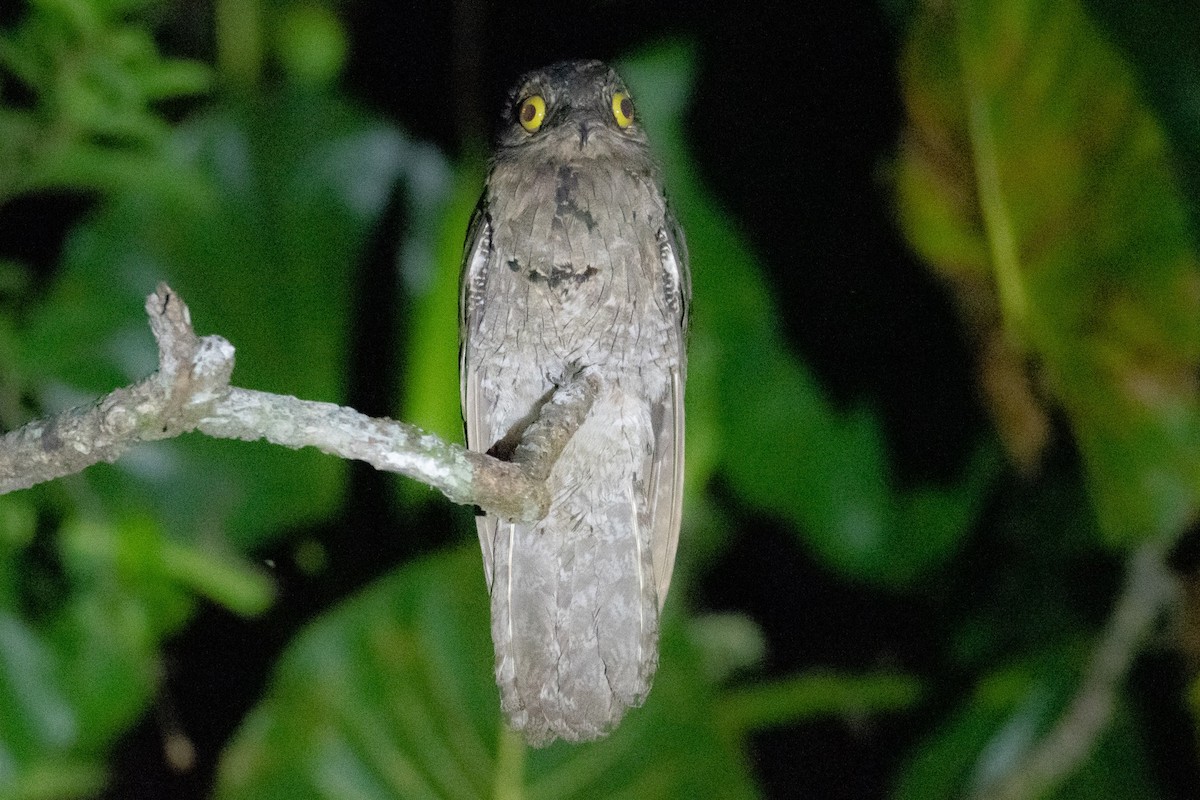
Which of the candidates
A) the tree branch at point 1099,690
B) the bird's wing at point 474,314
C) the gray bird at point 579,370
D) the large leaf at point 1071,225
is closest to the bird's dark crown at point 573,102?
the gray bird at point 579,370

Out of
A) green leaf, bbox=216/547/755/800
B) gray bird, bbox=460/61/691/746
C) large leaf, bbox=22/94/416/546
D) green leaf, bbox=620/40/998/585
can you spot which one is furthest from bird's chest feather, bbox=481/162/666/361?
large leaf, bbox=22/94/416/546

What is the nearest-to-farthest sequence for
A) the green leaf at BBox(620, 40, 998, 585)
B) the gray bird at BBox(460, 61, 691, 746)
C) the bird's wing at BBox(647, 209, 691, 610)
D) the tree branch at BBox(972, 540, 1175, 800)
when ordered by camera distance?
the gray bird at BBox(460, 61, 691, 746) < the bird's wing at BBox(647, 209, 691, 610) < the tree branch at BBox(972, 540, 1175, 800) < the green leaf at BBox(620, 40, 998, 585)

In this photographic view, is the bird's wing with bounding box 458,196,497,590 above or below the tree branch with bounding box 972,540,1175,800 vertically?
above

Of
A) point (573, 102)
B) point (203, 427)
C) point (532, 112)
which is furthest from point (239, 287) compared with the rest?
point (203, 427)

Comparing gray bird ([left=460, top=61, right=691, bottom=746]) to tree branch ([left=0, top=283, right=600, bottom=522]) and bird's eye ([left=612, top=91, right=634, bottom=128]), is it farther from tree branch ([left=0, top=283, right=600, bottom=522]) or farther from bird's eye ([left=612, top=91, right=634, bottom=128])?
tree branch ([left=0, top=283, right=600, bottom=522])

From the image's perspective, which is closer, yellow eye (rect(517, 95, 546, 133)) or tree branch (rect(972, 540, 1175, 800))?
yellow eye (rect(517, 95, 546, 133))

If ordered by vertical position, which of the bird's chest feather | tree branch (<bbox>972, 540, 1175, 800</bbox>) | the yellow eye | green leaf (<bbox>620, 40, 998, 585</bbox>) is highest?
the yellow eye

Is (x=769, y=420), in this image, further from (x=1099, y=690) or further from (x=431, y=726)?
(x=431, y=726)
